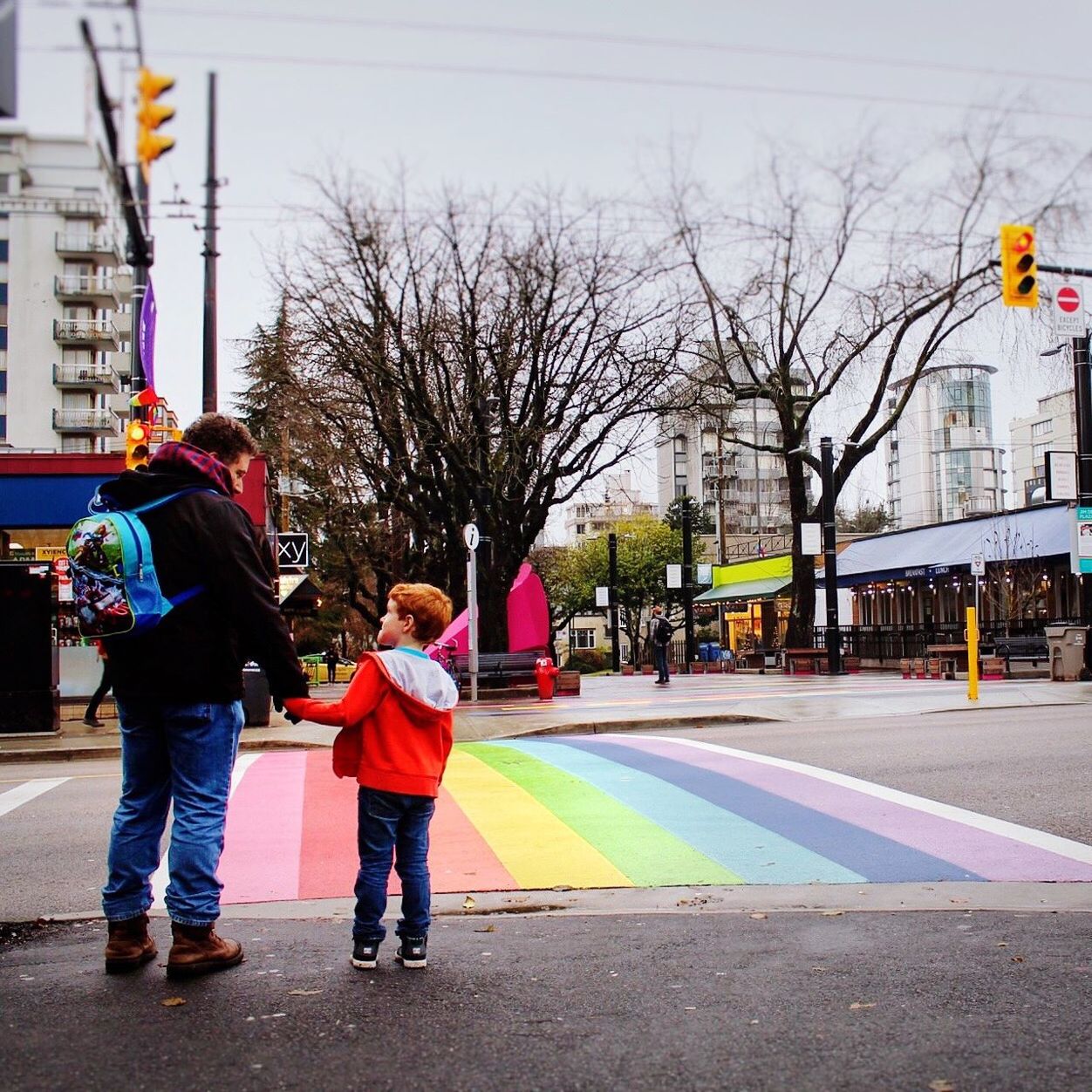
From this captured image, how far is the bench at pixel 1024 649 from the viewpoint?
30.3 metres

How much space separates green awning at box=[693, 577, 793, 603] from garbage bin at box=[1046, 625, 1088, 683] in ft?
93.9

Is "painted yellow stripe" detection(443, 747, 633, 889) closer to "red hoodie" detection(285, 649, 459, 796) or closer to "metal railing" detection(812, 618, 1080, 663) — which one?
"red hoodie" detection(285, 649, 459, 796)

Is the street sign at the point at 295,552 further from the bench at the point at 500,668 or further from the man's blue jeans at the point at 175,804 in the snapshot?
the man's blue jeans at the point at 175,804

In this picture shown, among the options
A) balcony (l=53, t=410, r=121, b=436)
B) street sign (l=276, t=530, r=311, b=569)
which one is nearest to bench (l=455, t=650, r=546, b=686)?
street sign (l=276, t=530, r=311, b=569)

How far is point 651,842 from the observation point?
7395mm

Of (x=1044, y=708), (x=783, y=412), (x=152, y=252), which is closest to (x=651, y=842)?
(x=1044, y=708)

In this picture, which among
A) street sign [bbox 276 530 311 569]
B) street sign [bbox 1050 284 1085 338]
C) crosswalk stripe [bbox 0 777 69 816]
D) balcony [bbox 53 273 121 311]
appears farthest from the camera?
balcony [bbox 53 273 121 311]

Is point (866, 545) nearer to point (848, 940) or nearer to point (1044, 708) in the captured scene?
point (1044, 708)

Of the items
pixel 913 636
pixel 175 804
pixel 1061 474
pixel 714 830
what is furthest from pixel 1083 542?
pixel 175 804

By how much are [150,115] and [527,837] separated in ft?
29.6

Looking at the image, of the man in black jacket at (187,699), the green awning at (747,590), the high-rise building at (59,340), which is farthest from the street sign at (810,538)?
the high-rise building at (59,340)

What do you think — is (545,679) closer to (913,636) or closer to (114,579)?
(114,579)

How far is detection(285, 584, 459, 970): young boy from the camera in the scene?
451cm

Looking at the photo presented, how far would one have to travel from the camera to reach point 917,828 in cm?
778
